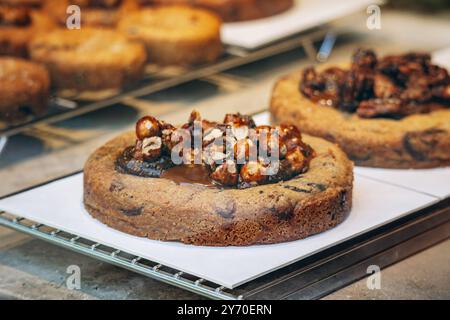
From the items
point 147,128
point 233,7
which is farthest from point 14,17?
point 147,128

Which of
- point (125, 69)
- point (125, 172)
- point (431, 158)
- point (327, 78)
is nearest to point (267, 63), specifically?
point (125, 69)

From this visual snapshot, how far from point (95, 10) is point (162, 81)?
0.57 meters

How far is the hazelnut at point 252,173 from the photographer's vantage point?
239 centimetres

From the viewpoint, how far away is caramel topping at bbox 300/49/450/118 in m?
2.94

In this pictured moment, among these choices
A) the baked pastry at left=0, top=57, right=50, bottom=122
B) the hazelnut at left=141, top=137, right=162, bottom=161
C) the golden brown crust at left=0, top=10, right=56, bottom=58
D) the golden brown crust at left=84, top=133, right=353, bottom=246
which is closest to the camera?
the golden brown crust at left=84, top=133, right=353, bottom=246

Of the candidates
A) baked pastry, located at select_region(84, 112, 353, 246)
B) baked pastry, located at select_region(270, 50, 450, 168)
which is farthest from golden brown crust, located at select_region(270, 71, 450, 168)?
baked pastry, located at select_region(84, 112, 353, 246)

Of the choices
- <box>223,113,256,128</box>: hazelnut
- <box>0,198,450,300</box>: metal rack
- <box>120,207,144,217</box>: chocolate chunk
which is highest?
<box>223,113,256,128</box>: hazelnut

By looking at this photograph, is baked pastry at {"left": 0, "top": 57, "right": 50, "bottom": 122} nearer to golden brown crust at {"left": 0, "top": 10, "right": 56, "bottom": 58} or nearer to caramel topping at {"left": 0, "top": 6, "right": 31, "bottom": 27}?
golden brown crust at {"left": 0, "top": 10, "right": 56, "bottom": 58}

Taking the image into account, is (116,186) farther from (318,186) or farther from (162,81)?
(162,81)

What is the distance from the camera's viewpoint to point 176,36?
388 cm

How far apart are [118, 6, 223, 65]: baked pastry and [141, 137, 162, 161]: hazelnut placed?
4.78 ft

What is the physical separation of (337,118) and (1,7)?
5.36ft

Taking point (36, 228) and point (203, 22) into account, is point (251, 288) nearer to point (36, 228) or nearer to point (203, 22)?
point (36, 228)

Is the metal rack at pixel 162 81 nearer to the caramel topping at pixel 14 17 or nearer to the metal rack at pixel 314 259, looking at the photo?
the caramel topping at pixel 14 17
